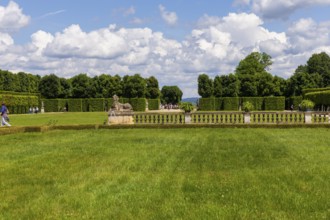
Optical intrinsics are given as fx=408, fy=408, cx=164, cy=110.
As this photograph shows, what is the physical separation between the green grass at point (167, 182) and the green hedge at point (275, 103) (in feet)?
169

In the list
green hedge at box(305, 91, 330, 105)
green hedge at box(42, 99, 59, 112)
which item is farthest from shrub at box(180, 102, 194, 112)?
green hedge at box(42, 99, 59, 112)

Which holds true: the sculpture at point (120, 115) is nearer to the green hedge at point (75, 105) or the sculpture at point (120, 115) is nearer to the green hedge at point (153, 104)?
the green hedge at point (75, 105)

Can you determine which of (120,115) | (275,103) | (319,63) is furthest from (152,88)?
(120,115)

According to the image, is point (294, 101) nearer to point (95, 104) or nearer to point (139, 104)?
point (139, 104)

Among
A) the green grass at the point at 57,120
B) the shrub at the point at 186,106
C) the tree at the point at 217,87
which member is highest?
the tree at the point at 217,87

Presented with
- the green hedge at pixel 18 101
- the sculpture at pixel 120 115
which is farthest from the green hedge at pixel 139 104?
the sculpture at pixel 120 115

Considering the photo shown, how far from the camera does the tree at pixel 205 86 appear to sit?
68.6m

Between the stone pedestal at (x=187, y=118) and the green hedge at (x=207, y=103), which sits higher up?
the green hedge at (x=207, y=103)

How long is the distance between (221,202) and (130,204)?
144cm

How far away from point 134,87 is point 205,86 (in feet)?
45.1

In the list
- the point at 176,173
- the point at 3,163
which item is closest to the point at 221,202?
the point at 176,173

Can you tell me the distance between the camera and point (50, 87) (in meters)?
76.8

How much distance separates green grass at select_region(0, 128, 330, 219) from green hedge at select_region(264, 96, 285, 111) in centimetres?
5142

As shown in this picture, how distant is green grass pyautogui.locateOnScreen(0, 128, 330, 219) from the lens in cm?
606
